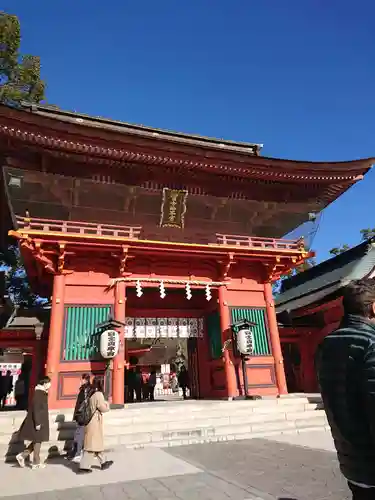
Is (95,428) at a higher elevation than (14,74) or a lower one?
lower

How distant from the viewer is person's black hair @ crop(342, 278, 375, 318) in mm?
2201

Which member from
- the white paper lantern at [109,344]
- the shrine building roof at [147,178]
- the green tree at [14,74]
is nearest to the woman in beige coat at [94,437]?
the white paper lantern at [109,344]

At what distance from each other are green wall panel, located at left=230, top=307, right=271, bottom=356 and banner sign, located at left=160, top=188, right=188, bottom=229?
4.03 meters

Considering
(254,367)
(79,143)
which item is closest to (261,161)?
(79,143)

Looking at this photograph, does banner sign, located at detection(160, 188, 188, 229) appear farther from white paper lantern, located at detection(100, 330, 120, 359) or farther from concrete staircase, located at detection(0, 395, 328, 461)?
concrete staircase, located at detection(0, 395, 328, 461)

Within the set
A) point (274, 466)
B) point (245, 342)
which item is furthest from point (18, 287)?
point (274, 466)

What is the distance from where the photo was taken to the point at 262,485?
4.98 meters

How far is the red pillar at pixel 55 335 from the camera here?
10453 mm

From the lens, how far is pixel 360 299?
7.29ft

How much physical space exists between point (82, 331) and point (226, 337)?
5001 millimetres

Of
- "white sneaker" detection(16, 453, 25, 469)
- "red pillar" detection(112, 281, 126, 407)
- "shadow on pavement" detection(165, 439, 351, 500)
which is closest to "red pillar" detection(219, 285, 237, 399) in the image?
"shadow on pavement" detection(165, 439, 351, 500)

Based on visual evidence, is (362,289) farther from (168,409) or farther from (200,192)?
(200,192)

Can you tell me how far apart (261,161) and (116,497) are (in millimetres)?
11542

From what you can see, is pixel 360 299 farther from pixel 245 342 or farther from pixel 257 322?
pixel 257 322
